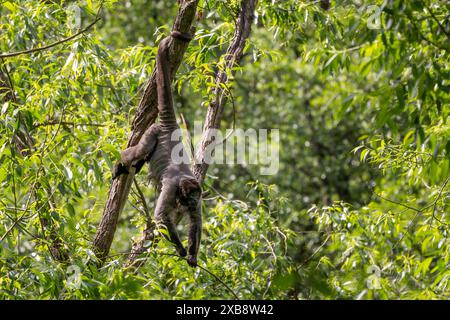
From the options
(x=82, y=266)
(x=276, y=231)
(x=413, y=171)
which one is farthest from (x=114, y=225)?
(x=413, y=171)

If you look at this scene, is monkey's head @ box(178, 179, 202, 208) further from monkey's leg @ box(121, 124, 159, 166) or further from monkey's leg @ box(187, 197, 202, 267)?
monkey's leg @ box(121, 124, 159, 166)

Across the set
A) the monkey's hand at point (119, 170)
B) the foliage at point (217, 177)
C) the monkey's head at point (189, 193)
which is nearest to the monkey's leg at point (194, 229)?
the monkey's head at point (189, 193)

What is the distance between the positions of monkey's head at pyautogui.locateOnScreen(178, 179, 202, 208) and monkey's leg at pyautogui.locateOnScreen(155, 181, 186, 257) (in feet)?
0.37

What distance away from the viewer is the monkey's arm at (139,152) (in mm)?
6336

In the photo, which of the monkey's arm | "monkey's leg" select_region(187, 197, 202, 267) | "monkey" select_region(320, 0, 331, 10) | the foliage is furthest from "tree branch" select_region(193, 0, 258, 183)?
"monkey" select_region(320, 0, 331, 10)

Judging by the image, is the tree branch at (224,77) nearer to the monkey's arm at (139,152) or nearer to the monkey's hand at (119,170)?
the monkey's arm at (139,152)

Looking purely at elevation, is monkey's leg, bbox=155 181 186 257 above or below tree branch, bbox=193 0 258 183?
below

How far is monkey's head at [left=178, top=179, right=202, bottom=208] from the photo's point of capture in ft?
21.1

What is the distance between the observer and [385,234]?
320 inches

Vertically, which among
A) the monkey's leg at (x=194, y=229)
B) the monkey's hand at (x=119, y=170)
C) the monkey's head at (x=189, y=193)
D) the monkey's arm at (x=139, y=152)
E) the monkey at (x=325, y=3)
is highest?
the monkey at (x=325, y=3)

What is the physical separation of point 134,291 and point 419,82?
245 centimetres

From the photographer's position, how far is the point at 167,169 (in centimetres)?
671

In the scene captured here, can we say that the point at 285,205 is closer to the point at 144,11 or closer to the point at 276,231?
the point at 276,231
